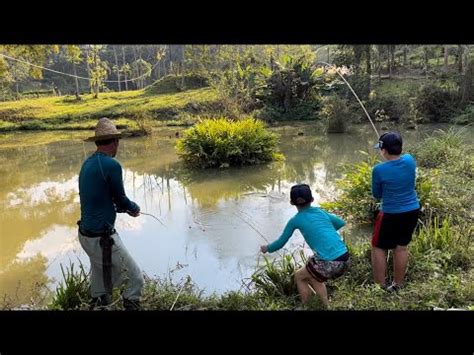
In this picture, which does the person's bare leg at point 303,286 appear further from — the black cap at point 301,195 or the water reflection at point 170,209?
the water reflection at point 170,209

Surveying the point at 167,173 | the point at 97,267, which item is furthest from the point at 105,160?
the point at 167,173

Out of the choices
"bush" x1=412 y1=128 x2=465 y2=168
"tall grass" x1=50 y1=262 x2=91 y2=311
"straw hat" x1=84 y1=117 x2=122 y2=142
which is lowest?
"tall grass" x1=50 y1=262 x2=91 y2=311

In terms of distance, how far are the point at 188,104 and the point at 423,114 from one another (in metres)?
10.7

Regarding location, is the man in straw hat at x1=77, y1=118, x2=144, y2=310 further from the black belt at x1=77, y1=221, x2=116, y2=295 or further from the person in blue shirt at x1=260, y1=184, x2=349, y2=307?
the person in blue shirt at x1=260, y1=184, x2=349, y2=307

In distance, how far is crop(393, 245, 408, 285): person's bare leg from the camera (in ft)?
13.1

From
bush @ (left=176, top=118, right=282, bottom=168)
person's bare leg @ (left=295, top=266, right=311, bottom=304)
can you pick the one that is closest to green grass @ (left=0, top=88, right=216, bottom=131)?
bush @ (left=176, top=118, right=282, bottom=168)

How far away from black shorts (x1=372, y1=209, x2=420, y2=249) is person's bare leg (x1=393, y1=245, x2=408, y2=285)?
5cm

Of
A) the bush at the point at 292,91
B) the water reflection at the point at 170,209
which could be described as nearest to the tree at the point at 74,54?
the water reflection at the point at 170,209

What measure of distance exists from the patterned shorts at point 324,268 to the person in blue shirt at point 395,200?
680mm

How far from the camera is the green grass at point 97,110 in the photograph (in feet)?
74.1

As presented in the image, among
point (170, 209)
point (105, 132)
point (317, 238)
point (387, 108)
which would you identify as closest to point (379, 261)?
point (317, 238)

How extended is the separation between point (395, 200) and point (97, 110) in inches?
878

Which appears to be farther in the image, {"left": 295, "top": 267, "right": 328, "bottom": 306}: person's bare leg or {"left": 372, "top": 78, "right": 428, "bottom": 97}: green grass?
{"left": 372, "top": 78, "right": 428, "bottom": 97}: green grass
